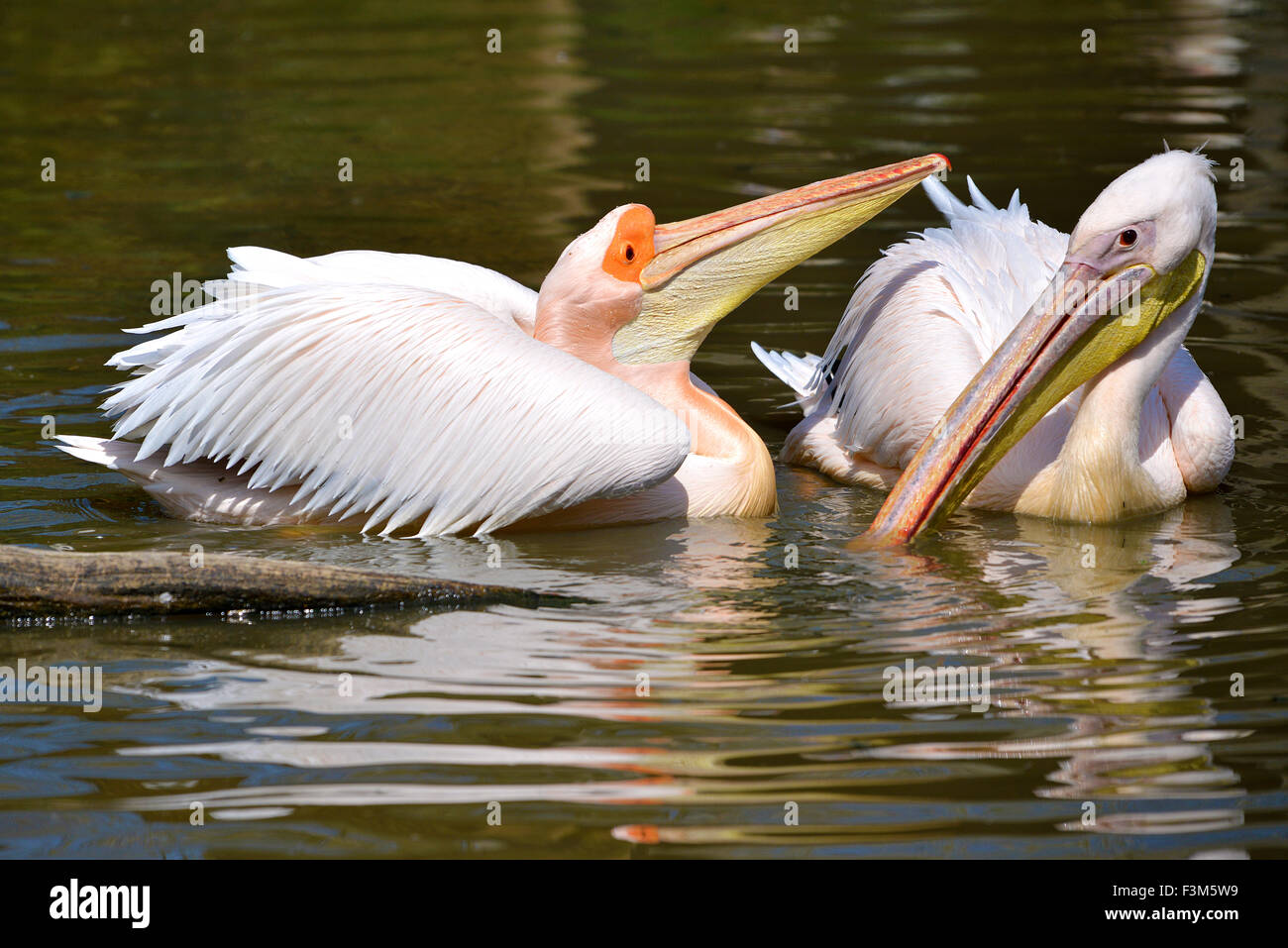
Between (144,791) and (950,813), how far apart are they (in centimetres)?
158

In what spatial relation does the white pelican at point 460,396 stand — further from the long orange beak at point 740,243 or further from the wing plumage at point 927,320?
the wing plumage at point 927,320

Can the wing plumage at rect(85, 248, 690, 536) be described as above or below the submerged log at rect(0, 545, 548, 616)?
above

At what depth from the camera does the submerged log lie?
4.28 meters

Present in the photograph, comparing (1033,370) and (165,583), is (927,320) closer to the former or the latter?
(1033,370)

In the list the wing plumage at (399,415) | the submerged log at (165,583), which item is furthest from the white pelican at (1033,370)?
the submerged log at (165,583)

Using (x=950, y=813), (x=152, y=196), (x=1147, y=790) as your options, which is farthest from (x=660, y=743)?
(x=152, y=196)

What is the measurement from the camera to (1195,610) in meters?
4.42

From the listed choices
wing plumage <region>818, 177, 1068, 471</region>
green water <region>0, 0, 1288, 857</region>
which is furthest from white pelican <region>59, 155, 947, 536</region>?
wing plumage <region>818, 177, 1068, 471</region>

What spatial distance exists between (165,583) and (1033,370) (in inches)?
95.1

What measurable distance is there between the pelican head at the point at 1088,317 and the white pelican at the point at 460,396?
1.87 ft

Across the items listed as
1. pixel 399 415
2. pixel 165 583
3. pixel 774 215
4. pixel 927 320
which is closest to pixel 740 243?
pixel 774 215

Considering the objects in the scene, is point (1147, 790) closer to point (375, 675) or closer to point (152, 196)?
point (375, 675)

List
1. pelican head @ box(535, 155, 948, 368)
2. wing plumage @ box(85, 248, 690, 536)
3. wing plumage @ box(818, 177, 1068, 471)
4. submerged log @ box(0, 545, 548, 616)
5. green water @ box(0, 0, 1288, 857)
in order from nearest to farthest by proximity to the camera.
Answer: green water @ box(0, 0, 1288, 857) < submerged log @ box(0, 545, 548, 616) < wing plumage @ box(85, 248, 690, 536) < pelican head @ box(535, 155, 948, 368) < wing plumage @ box(818, 177, 1068, 471)

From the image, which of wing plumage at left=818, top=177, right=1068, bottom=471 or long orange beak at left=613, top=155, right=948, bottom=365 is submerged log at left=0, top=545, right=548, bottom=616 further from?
wing plumage at left=818, top=177, right=1068, bottom=471
